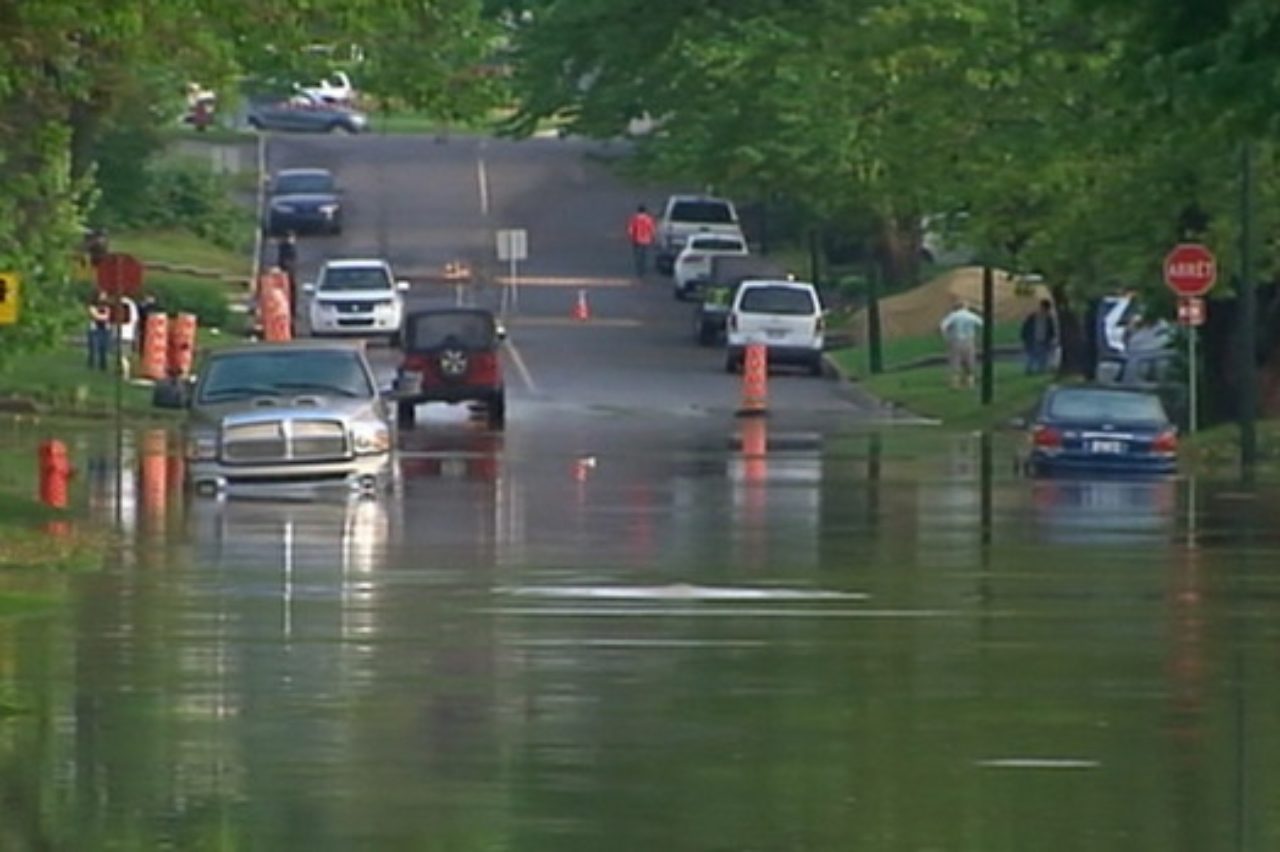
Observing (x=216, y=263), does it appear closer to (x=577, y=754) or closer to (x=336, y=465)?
(x=336, y=465)

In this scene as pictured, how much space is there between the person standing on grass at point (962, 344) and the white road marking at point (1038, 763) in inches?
1901

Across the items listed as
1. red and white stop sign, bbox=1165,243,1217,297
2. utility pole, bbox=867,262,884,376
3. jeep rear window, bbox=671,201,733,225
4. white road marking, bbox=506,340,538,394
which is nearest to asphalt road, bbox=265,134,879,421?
white road marking, bbox=506,340,538,394

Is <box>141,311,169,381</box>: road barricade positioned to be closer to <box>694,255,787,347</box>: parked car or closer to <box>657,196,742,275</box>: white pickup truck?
<box>694,255,787,347</box>: parked car

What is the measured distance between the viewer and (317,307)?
7406 centimetres

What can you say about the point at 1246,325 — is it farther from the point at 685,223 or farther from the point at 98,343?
the point at 685,223

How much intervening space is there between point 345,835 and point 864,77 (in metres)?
40.7

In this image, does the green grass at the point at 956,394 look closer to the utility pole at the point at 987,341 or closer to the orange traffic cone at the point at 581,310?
the utility pole at the point at 987,341

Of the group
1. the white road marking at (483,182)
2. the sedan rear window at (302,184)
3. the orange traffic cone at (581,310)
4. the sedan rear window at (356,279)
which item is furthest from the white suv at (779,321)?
the white road marking at (483,182)

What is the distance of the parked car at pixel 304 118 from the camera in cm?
11281

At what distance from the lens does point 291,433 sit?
36406 millimetres

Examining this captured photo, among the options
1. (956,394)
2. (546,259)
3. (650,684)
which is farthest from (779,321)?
(650,684)

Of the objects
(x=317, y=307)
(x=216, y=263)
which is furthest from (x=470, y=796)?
(x=216, y=263)

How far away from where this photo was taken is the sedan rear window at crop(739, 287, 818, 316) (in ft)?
227

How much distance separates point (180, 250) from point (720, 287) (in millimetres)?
14603
